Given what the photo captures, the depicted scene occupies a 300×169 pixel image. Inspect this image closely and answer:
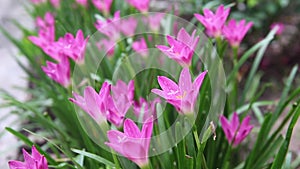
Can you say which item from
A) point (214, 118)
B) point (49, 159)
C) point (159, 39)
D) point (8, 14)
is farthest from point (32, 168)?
point (8, 14)

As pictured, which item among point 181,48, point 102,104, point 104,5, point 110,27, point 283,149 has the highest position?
point 104,5

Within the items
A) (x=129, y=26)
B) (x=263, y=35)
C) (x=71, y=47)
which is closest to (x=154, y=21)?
(x=129, y=26)

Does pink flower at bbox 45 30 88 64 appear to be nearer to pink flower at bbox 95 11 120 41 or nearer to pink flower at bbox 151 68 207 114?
pink flower at bbox 95 11 120 41

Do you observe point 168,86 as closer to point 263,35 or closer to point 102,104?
point 102,104

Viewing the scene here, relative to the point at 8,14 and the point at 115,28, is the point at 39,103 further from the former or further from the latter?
the point at 8,14

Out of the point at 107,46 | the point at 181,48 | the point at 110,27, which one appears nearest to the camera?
the point at 181,48

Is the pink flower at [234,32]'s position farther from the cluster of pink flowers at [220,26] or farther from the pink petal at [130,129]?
the pink petal at [130,129]
